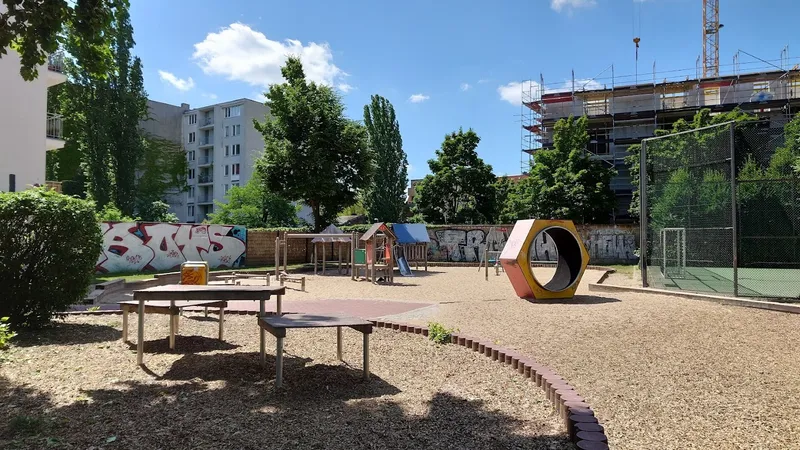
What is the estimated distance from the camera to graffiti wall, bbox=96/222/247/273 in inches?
800

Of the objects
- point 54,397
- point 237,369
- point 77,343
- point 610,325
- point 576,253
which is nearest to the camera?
point 54,397

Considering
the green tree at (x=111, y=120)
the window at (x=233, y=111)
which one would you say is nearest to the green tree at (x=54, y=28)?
the green tree at (x=111, y=120)

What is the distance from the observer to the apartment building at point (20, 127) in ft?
64.7

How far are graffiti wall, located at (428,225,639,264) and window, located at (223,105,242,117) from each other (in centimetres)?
3933

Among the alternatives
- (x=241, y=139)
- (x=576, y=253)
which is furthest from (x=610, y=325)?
(x=241, y=139)

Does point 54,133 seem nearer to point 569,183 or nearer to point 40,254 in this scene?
point 40,254

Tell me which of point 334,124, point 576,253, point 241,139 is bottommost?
point 576,253

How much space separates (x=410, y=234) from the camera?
27.2 m

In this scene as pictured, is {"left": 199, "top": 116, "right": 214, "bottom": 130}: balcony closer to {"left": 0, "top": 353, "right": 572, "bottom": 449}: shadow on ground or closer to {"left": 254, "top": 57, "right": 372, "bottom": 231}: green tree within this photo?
{"left": 254, "top": 57, "right": 372, "bottom": 231}: green tree

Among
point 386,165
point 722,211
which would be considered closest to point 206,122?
point 386,165

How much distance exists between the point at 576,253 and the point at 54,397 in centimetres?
1085

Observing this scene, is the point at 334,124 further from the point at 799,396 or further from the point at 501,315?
the point at 799,396

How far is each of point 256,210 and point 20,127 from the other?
970 inches

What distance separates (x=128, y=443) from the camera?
3469mm
